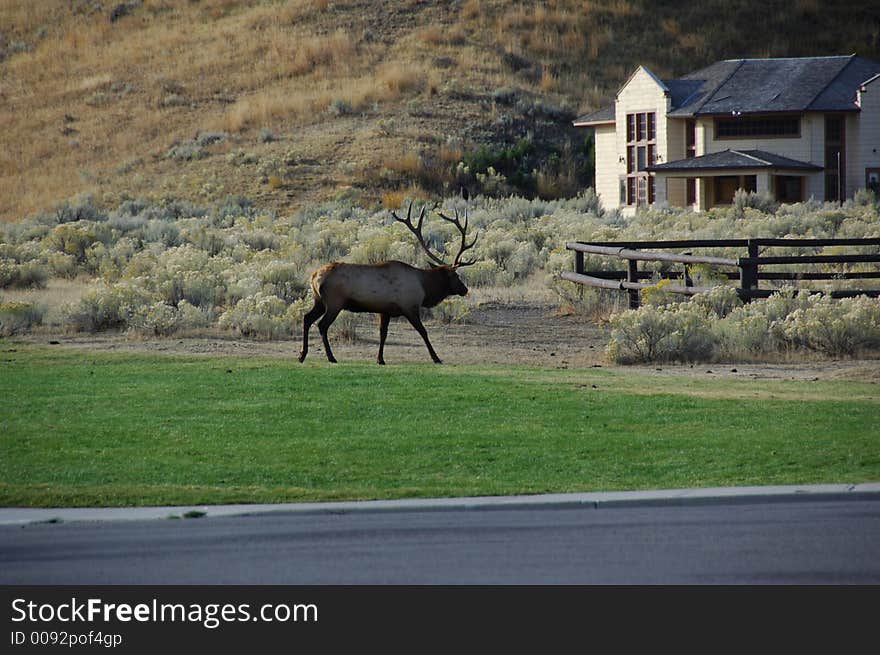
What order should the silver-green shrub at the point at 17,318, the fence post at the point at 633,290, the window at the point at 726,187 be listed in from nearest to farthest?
1. the silver-green shrub at the point at 17,318
2. the fence post at the point at 633,290
3. the window at the point at 726,187

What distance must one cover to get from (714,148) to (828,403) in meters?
41.4

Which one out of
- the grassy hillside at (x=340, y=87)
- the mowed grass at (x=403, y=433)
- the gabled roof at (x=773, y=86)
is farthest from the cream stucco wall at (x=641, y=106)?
the mowed grass at (x=403, y=433)

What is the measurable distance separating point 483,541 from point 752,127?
4814cm

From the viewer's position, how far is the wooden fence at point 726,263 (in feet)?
79.1

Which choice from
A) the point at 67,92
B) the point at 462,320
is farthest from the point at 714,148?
the point at 67,92

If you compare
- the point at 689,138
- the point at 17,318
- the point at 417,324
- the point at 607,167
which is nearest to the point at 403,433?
the point at 417,324

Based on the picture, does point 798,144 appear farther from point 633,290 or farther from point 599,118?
point 633,290

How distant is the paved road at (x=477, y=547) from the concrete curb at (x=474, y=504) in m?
0.06

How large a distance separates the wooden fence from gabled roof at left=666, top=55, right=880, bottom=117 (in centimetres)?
2518

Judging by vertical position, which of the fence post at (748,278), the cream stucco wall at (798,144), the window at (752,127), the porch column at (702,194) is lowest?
the fence post at (748,278)

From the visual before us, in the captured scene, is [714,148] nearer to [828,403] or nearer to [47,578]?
[828,403]

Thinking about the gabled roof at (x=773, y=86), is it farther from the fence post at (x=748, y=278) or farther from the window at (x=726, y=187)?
the fence post at (x=748, y=278)

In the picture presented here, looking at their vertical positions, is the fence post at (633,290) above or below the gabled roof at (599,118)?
below

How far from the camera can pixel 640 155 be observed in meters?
59.4
